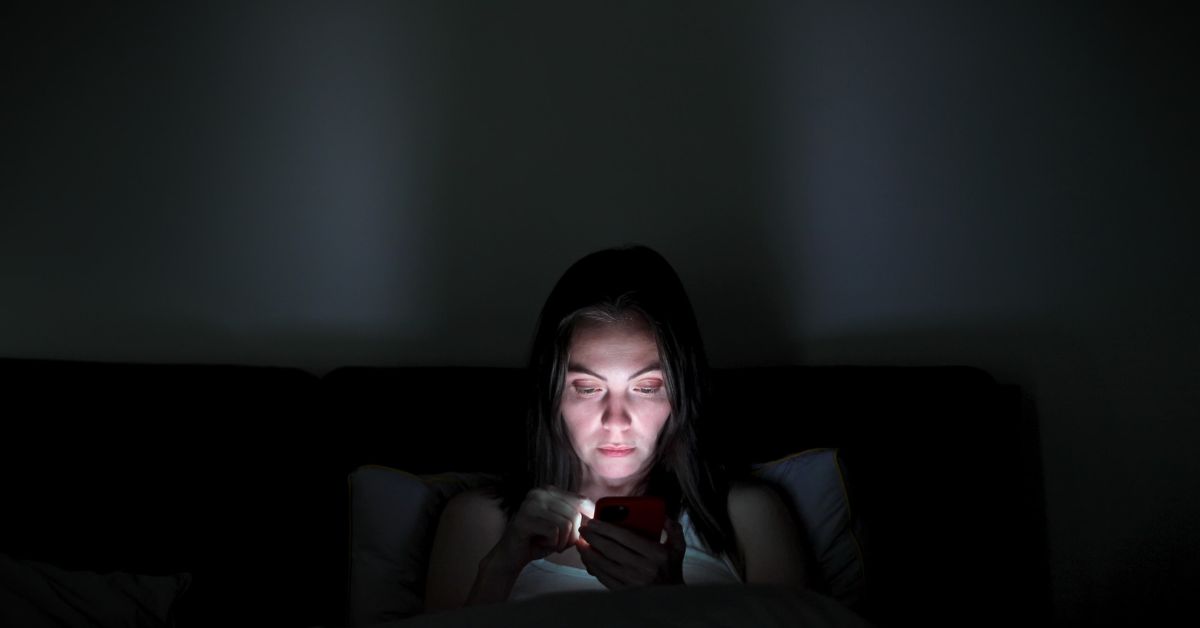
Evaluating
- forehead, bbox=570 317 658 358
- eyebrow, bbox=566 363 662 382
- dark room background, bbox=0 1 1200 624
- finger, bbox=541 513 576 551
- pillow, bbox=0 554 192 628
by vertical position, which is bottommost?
pillow, bbox=0 554 192 628

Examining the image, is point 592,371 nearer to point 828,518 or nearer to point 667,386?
point 667,386

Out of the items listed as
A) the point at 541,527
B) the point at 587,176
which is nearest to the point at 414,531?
the point at 541,527

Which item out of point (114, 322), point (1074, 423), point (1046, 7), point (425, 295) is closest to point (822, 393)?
point (1074, 423)

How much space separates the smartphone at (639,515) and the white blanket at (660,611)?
159 millimetres

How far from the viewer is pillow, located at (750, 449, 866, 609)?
123 cm

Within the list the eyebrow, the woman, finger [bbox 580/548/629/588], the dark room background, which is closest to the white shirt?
the woman

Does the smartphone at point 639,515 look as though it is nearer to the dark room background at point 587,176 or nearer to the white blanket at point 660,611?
the white blanket at point 660,611

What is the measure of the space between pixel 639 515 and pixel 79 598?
844 mm

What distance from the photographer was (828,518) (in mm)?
1254

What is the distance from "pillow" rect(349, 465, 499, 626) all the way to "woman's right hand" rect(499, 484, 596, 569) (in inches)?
8.7

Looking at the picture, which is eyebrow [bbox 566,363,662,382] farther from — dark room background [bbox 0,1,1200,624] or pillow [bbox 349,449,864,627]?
dark room background [bbox 0,1,1200,624]

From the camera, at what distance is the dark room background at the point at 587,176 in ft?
5.26

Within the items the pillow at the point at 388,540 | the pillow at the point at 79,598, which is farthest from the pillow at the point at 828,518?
the pillow at the point at 79,598

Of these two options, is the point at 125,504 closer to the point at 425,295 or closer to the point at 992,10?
the point at 425,295
